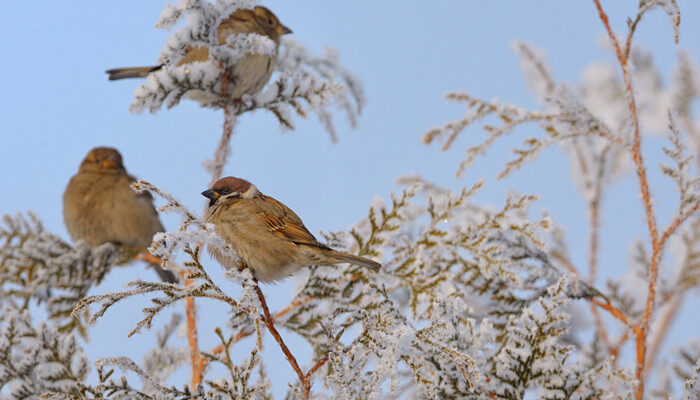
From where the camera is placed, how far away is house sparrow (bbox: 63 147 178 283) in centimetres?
576

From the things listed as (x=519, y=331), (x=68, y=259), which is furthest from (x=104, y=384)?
(x=68, y=259)

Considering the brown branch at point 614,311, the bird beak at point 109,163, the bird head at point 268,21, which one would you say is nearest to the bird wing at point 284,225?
the brown branch at point 614,311

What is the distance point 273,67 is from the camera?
485cm

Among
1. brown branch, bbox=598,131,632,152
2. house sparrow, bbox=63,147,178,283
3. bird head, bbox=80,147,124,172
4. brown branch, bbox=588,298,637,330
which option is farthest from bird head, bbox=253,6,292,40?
brown branch, bbox=588,298,637,330

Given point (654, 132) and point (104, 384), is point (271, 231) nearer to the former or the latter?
point (104, 384)

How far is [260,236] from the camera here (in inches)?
133

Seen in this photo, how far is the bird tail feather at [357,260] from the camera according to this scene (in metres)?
3.21

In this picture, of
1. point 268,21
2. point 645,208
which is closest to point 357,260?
point 645,208

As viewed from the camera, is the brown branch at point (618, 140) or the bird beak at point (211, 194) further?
the brown branch at point (618, 140)

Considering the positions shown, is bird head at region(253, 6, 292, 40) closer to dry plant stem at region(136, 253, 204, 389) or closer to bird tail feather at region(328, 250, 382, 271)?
dry plant stem at region(136, 253, 204, 389)

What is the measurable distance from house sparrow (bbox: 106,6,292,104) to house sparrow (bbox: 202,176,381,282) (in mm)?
1123

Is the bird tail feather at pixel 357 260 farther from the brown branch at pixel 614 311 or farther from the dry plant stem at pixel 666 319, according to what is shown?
the dry plant stem at pixel 666 319

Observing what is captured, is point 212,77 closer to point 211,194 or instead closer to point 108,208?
point 211,194

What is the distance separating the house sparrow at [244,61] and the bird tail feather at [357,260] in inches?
64.9
